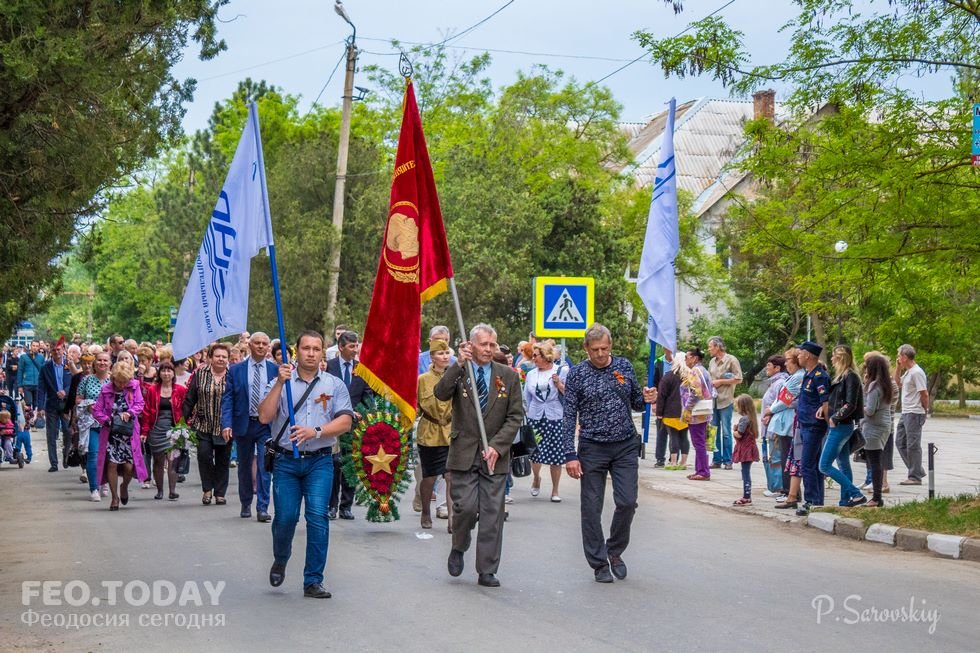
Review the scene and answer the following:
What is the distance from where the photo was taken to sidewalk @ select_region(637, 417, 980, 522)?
1571 centimetres

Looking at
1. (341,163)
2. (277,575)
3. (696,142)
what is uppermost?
(696,142)

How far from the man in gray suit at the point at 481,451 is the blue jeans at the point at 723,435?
11205 mm

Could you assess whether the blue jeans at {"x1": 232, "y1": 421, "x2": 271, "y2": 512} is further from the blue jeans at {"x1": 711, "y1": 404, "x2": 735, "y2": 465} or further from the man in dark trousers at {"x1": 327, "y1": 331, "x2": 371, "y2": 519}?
the blue jeans at {"x1": 711, "y1": 404, "x2": 735, "y2": 465}

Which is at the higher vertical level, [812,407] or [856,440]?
[812,407]

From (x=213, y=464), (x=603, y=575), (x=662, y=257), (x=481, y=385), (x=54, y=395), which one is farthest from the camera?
(x=54, y=395)

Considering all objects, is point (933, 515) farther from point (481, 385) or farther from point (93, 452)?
point (93, 452)

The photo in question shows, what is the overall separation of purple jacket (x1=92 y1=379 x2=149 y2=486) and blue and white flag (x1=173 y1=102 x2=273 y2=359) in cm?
524

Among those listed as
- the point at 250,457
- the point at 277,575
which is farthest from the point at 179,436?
the point at 277,575

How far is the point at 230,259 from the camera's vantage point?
10.3 metres

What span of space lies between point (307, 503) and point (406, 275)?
6.90 feet

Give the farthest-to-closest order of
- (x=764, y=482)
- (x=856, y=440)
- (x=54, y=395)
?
1. (x=54, y=395)
2. (x=764, y=482)
3. (x=856, y=440)

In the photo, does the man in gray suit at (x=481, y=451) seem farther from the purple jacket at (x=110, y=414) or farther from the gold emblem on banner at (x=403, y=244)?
the purple jacket at (x=110, y=414)

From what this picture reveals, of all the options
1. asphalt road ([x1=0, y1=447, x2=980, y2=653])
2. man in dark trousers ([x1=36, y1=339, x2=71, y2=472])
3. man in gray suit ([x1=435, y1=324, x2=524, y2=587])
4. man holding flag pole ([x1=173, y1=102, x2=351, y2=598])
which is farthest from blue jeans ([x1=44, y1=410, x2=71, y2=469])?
man in gray suit ([x1=435, y1=324, x2=524, y2=587])

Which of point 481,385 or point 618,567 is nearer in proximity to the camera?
point 618,567
